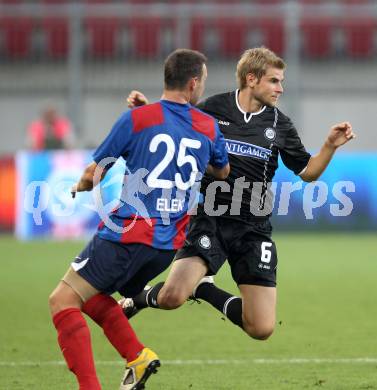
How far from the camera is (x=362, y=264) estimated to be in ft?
43.9

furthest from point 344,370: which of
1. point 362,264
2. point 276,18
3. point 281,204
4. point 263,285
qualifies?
point 276,18

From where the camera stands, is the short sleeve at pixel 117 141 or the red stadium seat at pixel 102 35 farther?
the red stadium seat at pixel 102 35

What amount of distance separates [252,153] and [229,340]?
1849 mm

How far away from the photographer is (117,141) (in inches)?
219

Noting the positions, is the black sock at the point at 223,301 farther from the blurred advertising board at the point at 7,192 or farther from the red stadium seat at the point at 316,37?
the red stadium seat at the point at 316,37

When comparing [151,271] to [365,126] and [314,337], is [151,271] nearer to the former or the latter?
[314,337]

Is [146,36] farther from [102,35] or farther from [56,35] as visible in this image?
[56,35]

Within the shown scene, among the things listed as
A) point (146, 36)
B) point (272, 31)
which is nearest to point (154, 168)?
point (272, 31)

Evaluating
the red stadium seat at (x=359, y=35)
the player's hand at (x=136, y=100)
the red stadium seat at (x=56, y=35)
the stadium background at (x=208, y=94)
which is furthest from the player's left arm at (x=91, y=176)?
the red stadium seat at (x=359, y=35)

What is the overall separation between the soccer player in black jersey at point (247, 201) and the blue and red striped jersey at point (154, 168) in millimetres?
1003

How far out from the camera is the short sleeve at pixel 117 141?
5574 millimetres

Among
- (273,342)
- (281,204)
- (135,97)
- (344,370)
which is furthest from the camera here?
(281,204)

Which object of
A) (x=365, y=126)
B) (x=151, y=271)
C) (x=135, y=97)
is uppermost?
(x=135, y=97)

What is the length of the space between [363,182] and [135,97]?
10.6 m
